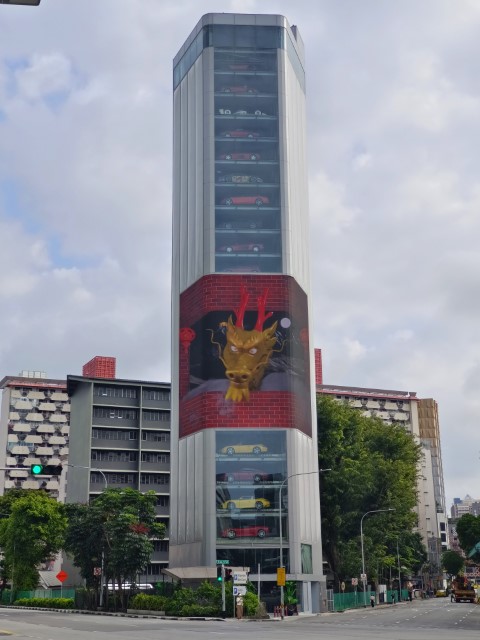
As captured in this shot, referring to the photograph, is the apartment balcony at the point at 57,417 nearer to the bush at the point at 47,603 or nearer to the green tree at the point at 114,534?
the bush at the point at 47,603

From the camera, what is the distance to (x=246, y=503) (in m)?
73.6

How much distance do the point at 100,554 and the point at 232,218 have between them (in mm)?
33192

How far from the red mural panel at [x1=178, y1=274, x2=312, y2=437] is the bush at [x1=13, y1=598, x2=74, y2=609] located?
1834 cm

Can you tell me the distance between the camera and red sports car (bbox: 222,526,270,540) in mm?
72688

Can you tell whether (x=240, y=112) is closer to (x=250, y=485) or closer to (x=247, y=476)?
(x=247, y=476)

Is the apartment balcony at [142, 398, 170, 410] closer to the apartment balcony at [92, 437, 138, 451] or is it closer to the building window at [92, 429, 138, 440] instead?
the building window at [92, 429, 138, 440]

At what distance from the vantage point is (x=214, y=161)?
82.0 metres

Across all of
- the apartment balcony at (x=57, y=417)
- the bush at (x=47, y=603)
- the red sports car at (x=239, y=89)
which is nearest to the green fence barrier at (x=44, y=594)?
the bush at (x=47, y=603)

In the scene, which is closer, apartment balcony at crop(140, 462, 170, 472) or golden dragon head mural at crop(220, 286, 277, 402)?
golden dragon head mural at crop(220, 286, 277, 402)

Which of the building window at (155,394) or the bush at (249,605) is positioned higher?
the building window at (155,394)

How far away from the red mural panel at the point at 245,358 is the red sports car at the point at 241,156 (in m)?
12.1

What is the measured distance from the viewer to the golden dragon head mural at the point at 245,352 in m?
77.1

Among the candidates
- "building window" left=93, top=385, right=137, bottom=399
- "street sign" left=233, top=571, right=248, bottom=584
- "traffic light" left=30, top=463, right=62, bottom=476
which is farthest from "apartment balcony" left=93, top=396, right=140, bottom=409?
"traffic light" left=30, top=463, right=62, bottom=476

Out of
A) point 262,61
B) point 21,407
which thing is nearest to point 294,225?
point 262,61
